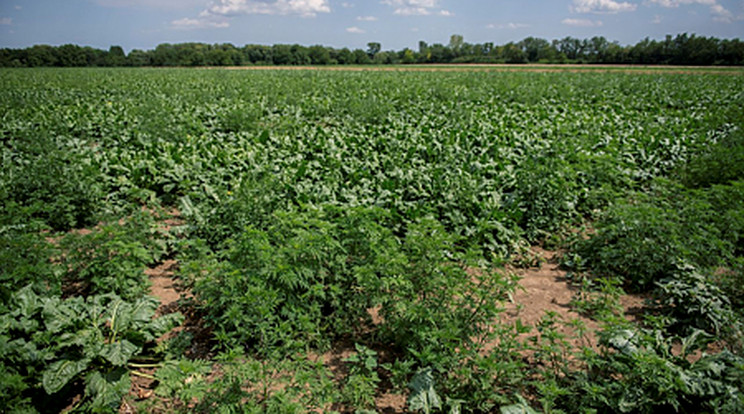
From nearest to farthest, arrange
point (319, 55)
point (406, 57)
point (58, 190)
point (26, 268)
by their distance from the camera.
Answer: point (26, 268), point (58, 190), point (319, 55), point (406, 57)

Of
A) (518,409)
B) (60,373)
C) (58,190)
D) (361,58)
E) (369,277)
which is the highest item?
(361,58)

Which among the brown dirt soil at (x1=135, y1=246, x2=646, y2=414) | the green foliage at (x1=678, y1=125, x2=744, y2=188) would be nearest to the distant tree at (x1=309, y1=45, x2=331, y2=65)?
the green foliage at (x1=678, y1=125, x2=744, y2=188)

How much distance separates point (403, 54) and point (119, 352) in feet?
329

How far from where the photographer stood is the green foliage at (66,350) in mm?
2990

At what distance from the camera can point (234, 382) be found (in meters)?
2.96

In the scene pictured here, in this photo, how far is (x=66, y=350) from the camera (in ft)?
10.8

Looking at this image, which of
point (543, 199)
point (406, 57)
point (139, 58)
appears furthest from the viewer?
point (406, 57)

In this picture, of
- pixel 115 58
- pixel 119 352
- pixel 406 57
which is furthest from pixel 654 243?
pixel 406 57

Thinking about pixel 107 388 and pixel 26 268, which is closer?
pixel 107 388

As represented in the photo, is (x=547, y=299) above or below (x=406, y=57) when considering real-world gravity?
below

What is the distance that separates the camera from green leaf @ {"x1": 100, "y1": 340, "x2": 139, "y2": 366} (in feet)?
10.4

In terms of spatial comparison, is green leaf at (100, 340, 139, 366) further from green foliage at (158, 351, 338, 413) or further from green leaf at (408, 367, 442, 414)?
green leaf at (408, 367, 442, 414)

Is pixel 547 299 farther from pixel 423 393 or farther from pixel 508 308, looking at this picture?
pixel 423 393

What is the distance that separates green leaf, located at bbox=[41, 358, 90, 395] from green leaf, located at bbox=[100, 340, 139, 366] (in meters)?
0.14
